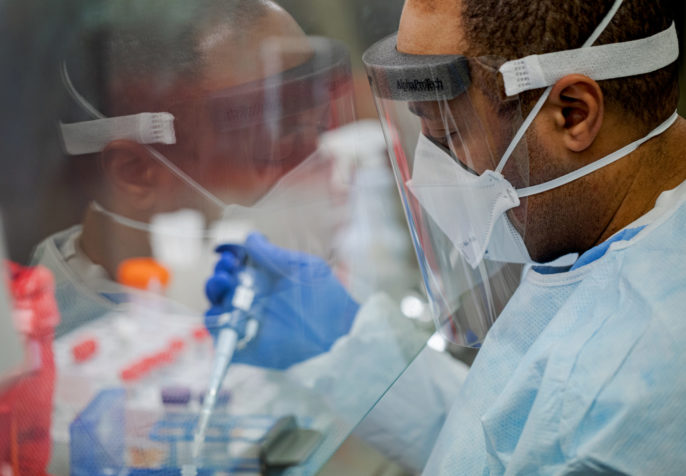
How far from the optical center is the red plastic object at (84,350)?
3.47 ft

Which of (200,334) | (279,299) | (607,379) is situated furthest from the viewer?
(279,299)

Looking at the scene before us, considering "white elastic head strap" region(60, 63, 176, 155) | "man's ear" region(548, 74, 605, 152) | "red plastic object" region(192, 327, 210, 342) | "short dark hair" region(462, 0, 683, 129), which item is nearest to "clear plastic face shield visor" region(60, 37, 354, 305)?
"white elastic head strap" region(60, 63, 176, 155)

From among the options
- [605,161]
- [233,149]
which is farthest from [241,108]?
[605,161]

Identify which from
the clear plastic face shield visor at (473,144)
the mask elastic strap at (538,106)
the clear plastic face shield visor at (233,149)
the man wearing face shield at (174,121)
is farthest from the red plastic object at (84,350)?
the mask elastic strap at (538,106)

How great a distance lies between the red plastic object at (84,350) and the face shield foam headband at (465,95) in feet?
1.94

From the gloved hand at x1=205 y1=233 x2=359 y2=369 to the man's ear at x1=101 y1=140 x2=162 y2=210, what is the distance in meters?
0.20

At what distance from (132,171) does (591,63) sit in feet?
2.29

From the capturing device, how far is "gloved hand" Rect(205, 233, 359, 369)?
122 cm

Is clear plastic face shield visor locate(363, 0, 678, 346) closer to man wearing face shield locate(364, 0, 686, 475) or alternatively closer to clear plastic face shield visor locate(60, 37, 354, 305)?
man wearing face shield locate(364, 0, 686, 475)

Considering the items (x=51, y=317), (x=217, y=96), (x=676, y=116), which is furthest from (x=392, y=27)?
(x=51, y=317)

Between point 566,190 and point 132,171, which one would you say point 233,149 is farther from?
point 566,190

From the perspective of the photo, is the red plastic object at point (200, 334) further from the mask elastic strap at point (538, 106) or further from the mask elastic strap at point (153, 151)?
the mask elastic strap at point (538, 106)

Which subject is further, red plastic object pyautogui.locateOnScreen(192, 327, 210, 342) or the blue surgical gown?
red plastic object pyautogui.locateOnScreen(192, 327, 210, 342)

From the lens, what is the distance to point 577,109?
95 cm
